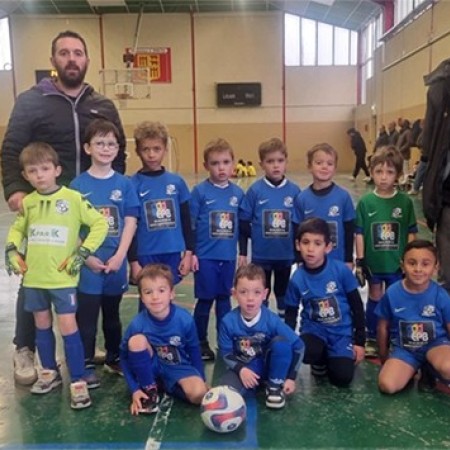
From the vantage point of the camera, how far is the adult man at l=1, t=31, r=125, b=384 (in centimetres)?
334

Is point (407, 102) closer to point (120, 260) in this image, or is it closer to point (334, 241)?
point (334, 241)

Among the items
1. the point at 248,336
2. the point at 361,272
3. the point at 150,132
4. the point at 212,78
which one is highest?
the point at 212,78

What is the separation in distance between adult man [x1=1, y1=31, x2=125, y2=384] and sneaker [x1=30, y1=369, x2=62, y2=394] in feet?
0.43

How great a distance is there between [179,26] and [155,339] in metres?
22.0

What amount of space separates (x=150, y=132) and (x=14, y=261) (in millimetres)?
1179

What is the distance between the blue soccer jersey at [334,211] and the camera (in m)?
3.78

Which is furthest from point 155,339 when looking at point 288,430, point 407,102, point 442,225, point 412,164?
point 407,102

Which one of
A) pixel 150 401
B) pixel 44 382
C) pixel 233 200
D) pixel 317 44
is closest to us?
pixel 150 401

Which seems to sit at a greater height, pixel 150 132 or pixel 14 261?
pixel 150 132

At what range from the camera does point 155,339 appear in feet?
10.0

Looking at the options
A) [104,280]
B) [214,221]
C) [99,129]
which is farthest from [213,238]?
[99,129]

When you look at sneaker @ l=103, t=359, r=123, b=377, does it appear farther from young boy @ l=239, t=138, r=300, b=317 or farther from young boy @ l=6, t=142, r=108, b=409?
young boy @ l=239, t=138, r=300, b=317

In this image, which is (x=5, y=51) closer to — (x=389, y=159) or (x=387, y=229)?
(x=389, y=159)

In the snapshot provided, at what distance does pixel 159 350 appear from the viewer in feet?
10.1
